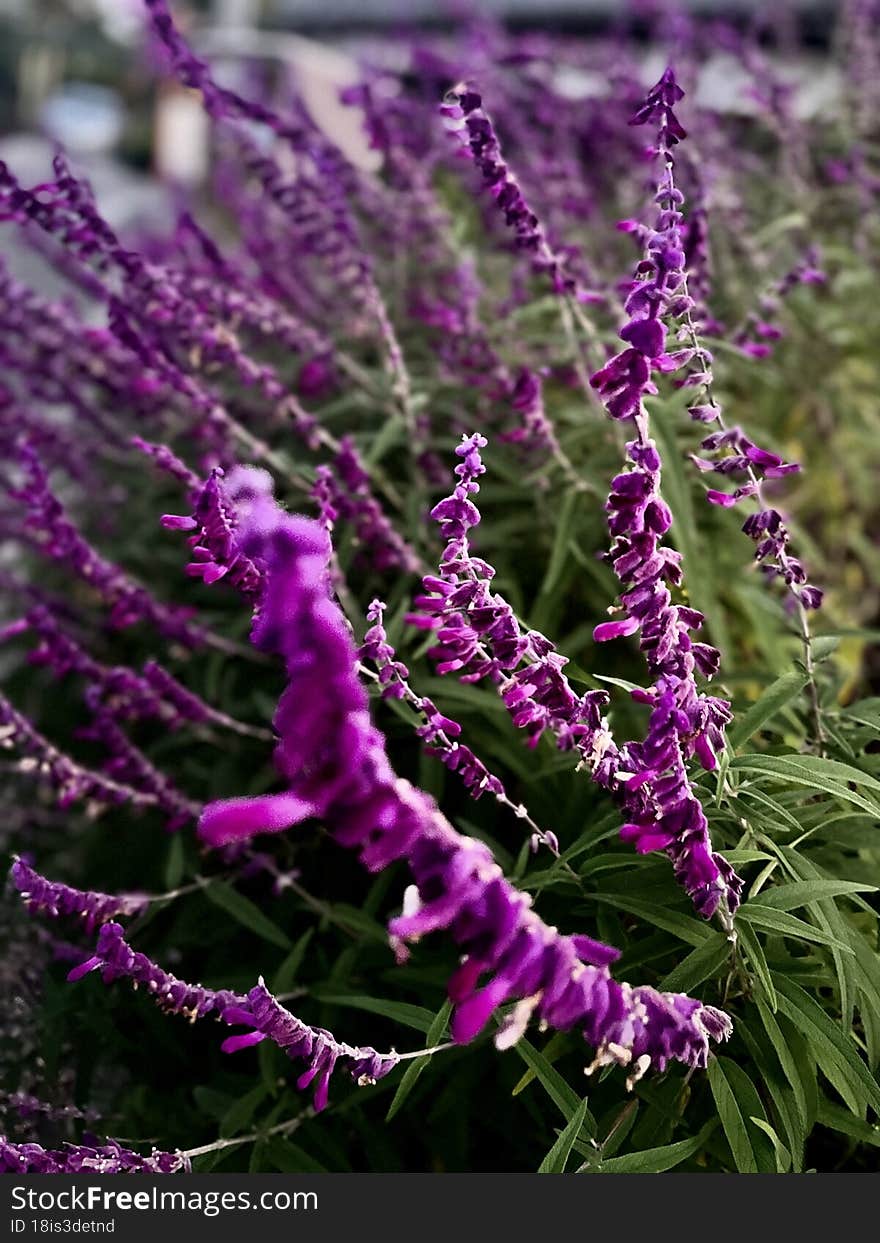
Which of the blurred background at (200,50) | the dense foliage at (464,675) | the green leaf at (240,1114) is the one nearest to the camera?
the dense foliage at (464,675)

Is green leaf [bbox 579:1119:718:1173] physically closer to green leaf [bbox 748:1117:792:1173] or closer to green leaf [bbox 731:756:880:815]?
green leaf [bbox 748:1117:792:1173]

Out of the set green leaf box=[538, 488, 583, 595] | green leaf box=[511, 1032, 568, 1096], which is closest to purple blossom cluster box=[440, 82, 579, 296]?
green leaf box=[538, 488, 583, 595]

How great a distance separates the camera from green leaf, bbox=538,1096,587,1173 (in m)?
0.84

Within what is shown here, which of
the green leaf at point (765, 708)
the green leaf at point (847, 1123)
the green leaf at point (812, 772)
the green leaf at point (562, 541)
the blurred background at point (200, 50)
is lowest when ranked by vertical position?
the green leaf at point (847, 1123)

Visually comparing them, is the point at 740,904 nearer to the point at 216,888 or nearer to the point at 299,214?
the point at 216,888

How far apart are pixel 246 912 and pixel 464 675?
39 cm

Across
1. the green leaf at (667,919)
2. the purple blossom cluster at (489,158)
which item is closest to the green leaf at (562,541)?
the purple blossom cluster at (489,158)

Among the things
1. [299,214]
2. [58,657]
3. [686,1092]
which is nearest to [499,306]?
[299,214]

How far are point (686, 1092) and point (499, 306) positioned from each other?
3.74ft

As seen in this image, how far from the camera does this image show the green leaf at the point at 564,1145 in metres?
0.84

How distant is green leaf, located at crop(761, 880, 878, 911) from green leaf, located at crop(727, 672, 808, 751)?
0.11m

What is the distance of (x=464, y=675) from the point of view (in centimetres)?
94

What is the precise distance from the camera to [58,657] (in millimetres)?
1196

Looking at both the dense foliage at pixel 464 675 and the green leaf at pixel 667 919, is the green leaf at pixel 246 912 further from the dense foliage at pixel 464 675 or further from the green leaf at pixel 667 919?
the green leaf at pixel 667 919
